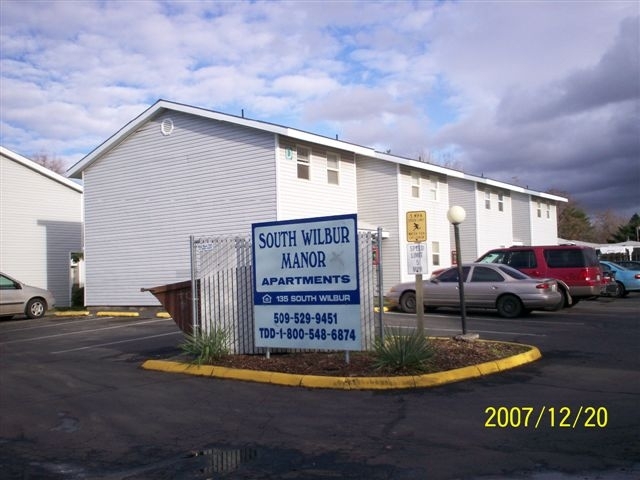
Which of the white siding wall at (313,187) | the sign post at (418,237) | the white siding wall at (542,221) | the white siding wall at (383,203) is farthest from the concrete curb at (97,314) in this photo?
the white siding wall at (542,221)

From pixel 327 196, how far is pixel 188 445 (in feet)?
53.7

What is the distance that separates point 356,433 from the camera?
6512 mm

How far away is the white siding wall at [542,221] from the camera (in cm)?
3844

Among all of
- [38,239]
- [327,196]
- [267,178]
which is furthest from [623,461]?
[38,239]

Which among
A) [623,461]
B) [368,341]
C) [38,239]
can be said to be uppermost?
[38,239]

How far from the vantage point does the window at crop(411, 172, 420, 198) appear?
26688 mm

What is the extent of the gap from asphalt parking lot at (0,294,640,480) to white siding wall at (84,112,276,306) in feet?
32.0

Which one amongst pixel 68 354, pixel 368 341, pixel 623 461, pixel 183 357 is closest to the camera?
pixel 623 461

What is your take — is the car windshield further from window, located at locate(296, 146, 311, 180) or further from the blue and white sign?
the blue and white sign

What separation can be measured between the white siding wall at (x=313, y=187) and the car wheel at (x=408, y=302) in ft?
13.8

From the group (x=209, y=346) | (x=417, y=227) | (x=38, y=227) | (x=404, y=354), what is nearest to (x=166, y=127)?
(x=38, y=227)

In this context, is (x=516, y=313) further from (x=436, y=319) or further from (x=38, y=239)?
(x=38, y=239)

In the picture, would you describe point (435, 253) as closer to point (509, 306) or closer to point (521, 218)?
point (509, 306)

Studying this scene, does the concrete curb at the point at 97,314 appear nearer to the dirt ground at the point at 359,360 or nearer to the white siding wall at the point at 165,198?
the white siding wall at the point at 165,198
